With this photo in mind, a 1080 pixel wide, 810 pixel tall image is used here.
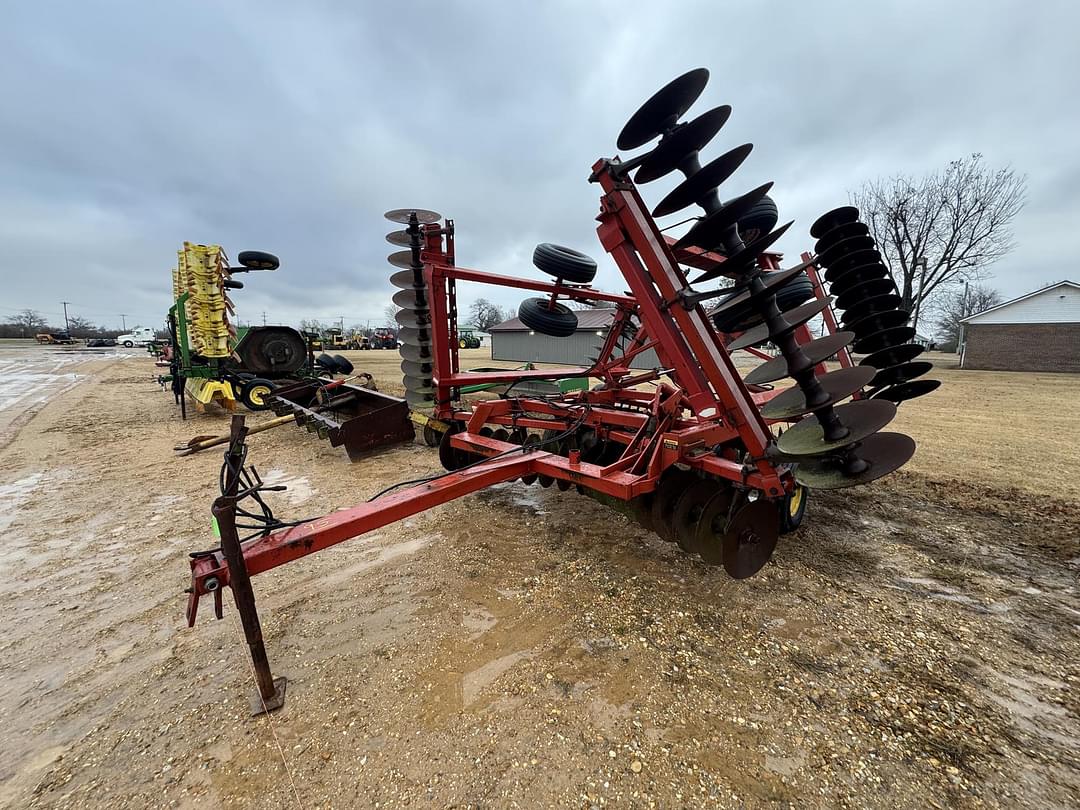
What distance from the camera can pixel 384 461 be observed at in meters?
6.27

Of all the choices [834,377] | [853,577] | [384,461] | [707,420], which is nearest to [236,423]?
[707,420]

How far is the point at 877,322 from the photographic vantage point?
3668 mm

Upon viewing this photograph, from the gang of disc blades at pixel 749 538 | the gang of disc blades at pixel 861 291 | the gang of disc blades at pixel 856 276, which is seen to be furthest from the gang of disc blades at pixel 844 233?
the gang of disc blades at pixel 749 538

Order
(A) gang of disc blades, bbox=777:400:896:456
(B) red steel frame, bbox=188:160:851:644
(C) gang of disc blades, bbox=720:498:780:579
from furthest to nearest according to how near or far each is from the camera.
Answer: (C) gang of disc blades, bbox=720:498:780:579, (A) gang of disc blades, bbox=777:400:896:456, (B) red steel frame, bbox=188:160:851:644

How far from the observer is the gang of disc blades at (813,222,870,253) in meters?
3.49

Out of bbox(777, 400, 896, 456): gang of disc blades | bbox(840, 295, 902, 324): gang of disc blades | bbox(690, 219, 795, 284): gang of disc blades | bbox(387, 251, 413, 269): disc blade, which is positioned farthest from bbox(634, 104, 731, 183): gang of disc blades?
bbox(387, 251, 413, 269): disc blade

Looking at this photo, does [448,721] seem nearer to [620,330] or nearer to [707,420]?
[707,420]

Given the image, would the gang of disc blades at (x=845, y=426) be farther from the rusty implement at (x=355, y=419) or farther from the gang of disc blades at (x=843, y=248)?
the rusty implement at (x=355, y=419)

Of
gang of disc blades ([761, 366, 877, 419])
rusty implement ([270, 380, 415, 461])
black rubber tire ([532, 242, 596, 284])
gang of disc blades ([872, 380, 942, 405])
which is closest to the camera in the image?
gang of disc blades ([761, 366, 877, 419])

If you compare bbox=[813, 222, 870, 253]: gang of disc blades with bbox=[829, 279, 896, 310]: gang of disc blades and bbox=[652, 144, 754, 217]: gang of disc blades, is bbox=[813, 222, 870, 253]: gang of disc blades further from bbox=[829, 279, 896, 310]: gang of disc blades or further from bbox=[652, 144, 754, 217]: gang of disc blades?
bbox=[652, 144, 754, 217]: gang of disc blades

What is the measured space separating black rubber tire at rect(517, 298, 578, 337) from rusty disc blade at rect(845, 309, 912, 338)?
3.08m

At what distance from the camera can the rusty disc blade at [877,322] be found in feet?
11.5

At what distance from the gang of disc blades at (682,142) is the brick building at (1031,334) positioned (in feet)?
105

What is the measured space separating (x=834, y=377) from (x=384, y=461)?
5.35m
